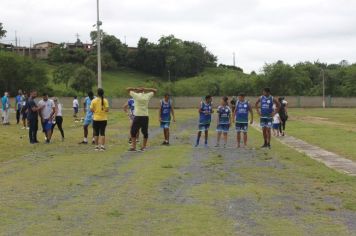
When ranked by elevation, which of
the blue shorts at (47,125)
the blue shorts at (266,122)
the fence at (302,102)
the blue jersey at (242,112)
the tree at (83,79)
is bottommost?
the fence at (302,102)

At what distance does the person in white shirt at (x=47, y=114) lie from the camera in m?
20.9

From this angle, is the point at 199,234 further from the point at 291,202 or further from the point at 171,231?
the point at 291,202

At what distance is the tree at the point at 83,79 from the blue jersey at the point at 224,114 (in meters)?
74.0

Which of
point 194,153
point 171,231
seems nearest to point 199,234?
point 171,231

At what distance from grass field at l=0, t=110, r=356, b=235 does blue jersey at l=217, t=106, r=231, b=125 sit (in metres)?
2.99

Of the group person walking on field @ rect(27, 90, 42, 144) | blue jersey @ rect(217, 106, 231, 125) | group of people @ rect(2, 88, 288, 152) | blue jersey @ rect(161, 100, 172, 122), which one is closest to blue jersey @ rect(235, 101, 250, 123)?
group of people @ rect(2, 88, 288, 152)

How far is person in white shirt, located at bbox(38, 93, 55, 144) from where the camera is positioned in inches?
822

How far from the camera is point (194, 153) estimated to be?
672 inches

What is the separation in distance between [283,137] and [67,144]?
8973 millimetres

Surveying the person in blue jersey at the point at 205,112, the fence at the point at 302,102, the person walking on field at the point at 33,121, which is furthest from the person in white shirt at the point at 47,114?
the fence at the point at 302,102

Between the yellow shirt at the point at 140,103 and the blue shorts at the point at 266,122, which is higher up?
the yellow shirt at the point at 140,103

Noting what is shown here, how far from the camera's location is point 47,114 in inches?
826

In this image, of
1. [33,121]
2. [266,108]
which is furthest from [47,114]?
[266,108]

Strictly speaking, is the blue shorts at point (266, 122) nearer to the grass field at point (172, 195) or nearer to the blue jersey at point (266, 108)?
the blue jersey at point (266, 108)
